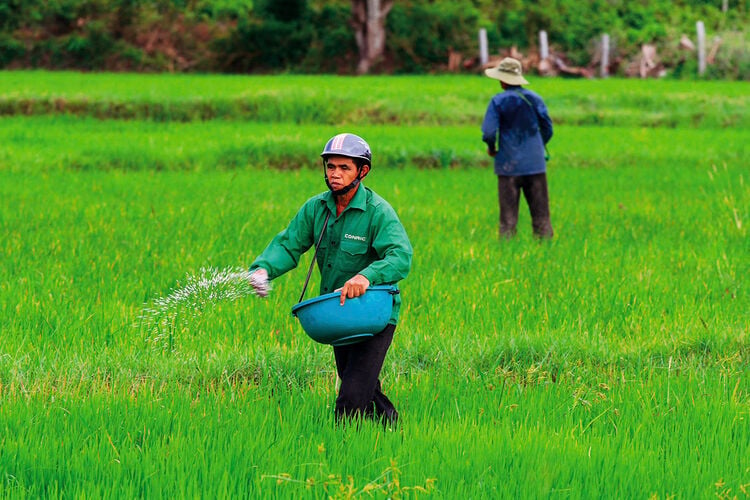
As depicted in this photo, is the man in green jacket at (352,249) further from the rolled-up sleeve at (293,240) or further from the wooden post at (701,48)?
the wooden post at (701,48)

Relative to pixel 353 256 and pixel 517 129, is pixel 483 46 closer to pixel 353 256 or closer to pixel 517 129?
pixel 517 129

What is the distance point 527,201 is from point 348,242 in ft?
15.3

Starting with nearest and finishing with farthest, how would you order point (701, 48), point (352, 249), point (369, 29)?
1. point (352, 249)
2. point (701, 48)
3. point (369, 29)

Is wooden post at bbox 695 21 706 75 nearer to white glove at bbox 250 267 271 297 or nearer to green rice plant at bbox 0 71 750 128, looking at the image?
green rice plant at bbox 0 71 750 128

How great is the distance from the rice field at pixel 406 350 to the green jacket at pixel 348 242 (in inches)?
22.1

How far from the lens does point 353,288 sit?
344 cm

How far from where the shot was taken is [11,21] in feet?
108

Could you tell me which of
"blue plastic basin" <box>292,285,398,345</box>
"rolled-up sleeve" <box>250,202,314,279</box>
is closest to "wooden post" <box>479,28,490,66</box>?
"rolled-up sleeve" <box>250,202,314,279</box>

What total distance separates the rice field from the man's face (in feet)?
2.86

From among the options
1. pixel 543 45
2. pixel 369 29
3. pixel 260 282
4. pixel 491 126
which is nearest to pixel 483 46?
pixel 543 45

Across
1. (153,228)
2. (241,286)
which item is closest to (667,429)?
(241,286)

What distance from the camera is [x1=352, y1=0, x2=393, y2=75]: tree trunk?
99.2 feet

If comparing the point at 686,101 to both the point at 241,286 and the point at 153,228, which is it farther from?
the point at 241,286

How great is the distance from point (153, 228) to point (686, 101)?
14.6 m
